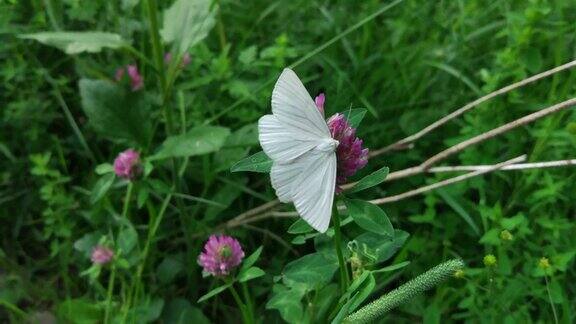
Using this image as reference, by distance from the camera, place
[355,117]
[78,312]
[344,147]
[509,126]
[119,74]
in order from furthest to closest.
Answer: [119,74] < [78,312] < [509,126] < [355,117] < [344,147]

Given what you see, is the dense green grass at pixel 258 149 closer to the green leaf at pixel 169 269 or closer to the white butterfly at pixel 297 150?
→ the green leaf at pixel 169 269

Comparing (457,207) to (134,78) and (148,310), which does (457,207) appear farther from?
(134,78)

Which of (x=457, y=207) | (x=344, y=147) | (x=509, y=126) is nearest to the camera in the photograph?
(x=344, y=147)

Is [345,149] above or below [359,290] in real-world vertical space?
above

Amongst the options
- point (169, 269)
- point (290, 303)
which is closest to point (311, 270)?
point (290, 303)

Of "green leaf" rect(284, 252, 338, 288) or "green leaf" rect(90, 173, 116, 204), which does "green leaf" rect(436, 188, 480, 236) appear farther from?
"green leaf" rect(90, 173, 116, 204)

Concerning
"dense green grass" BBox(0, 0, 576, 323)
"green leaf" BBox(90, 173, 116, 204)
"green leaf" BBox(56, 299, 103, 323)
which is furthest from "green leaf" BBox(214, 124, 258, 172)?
"green leaf" BBox(56, 299, 103, 323)

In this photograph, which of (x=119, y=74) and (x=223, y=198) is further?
(x=119, y=74)
